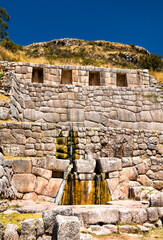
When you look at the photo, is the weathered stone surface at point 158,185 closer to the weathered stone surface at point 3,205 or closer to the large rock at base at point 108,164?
the large rock at base at point 108,164

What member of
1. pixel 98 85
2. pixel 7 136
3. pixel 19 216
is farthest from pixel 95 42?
pixel 19 216

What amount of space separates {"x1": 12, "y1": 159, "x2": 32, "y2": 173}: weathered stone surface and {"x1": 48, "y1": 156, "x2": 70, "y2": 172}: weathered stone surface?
686 mm

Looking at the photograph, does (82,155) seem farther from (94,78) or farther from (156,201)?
(94,78)

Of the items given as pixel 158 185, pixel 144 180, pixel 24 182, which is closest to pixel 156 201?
pixel 144 180

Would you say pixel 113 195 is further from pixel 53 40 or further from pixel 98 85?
pixel 53 40

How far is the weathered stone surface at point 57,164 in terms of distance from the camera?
7.75 meters

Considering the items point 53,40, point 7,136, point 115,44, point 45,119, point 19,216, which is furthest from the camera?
point 115,44

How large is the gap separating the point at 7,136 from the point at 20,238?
13.8 feet

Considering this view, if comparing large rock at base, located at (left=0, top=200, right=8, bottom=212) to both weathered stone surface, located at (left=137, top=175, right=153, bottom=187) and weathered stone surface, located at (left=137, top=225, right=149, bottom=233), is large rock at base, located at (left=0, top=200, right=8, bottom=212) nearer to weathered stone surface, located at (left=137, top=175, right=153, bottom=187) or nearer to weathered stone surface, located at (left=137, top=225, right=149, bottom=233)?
weathered stone surface, located at (left=137, top=225, right=149, bottom=233)

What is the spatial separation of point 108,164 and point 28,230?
14.5 ft

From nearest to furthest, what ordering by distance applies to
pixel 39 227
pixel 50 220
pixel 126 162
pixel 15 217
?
pixel 39 227 < pixel 50 220 < pixel 15 217 < pixel 126 162

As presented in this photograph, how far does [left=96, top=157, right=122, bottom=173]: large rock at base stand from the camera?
7.99m

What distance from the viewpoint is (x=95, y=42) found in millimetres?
36250

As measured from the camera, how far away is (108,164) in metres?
8.17
